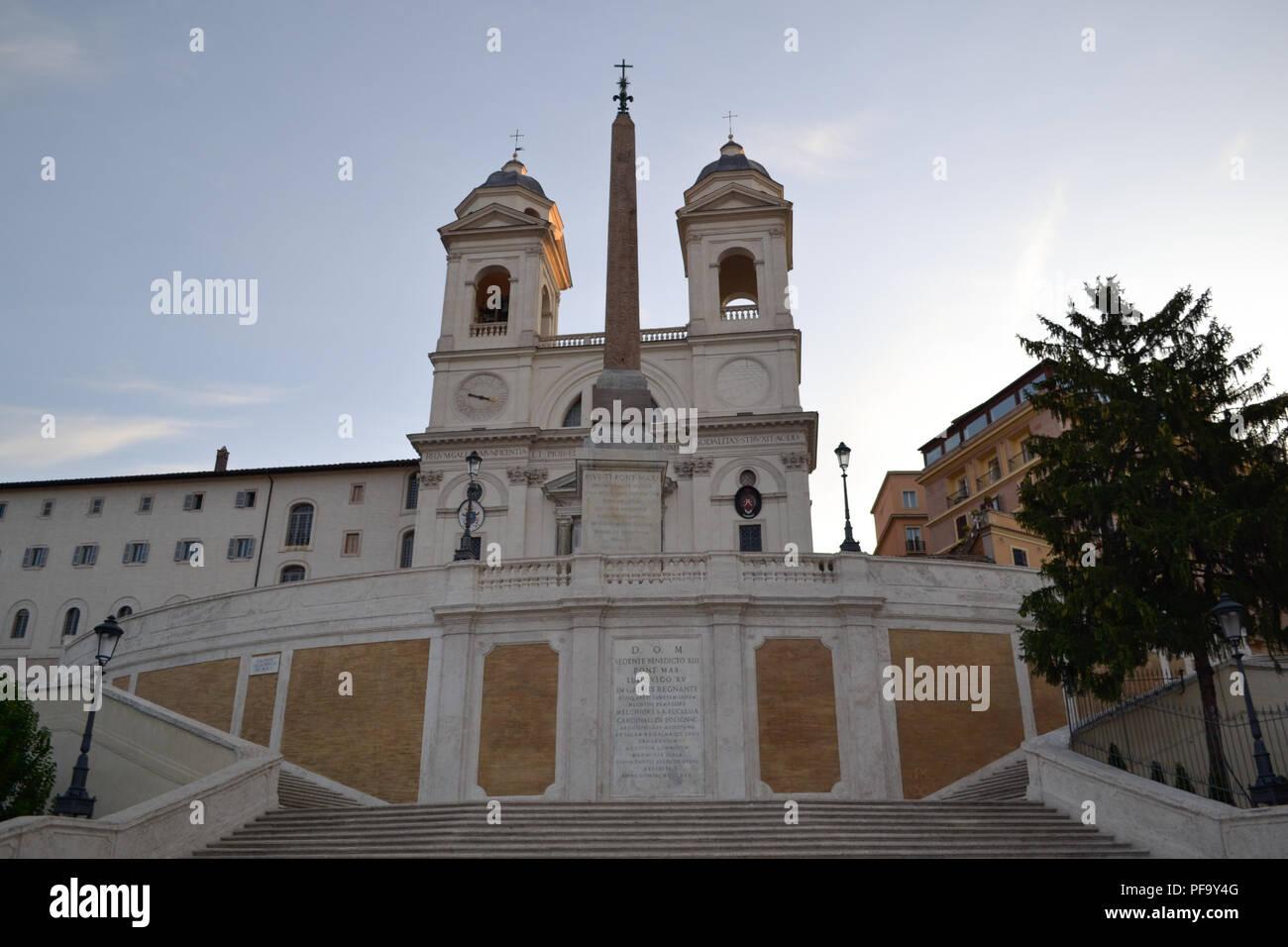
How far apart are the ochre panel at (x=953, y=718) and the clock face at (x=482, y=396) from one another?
979 inches

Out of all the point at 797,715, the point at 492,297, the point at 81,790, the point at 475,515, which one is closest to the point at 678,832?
the point at 797,715

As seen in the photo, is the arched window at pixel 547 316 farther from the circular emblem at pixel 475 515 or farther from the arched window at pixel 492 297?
the circular emblem at pixel 475 515

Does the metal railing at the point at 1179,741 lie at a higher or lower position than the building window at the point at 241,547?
lower

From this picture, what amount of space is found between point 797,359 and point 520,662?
25.7 meters

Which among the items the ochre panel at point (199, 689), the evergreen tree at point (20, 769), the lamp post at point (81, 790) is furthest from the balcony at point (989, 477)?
the lamp post at point (81, 790)

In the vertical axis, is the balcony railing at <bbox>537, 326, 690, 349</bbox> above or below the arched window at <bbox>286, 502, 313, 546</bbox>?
above

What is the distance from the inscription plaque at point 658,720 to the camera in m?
19.4

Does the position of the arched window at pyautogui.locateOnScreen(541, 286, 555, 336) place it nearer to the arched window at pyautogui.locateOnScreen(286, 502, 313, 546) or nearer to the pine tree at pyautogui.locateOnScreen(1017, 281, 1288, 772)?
the arched window at pyautogui.locateOnScreen(286, 502, 313, 546)

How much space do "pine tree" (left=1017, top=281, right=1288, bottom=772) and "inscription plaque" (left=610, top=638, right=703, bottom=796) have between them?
6.53 metres

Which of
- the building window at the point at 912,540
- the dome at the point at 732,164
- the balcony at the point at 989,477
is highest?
the dome at the point at 732,164

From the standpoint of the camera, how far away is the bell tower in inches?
1743

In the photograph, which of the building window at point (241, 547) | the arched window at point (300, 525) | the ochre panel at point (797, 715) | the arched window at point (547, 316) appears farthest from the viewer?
the arched window at point (547, 316)

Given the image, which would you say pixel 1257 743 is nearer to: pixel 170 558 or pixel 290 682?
pixel 290 682

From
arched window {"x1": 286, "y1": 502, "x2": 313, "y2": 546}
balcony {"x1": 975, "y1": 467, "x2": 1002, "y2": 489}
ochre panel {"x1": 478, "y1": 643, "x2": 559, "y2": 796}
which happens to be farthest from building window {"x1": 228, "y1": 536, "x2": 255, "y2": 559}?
balcony {"x1": 975, "y1": 467, "x2": 1002, "y2": 489}
